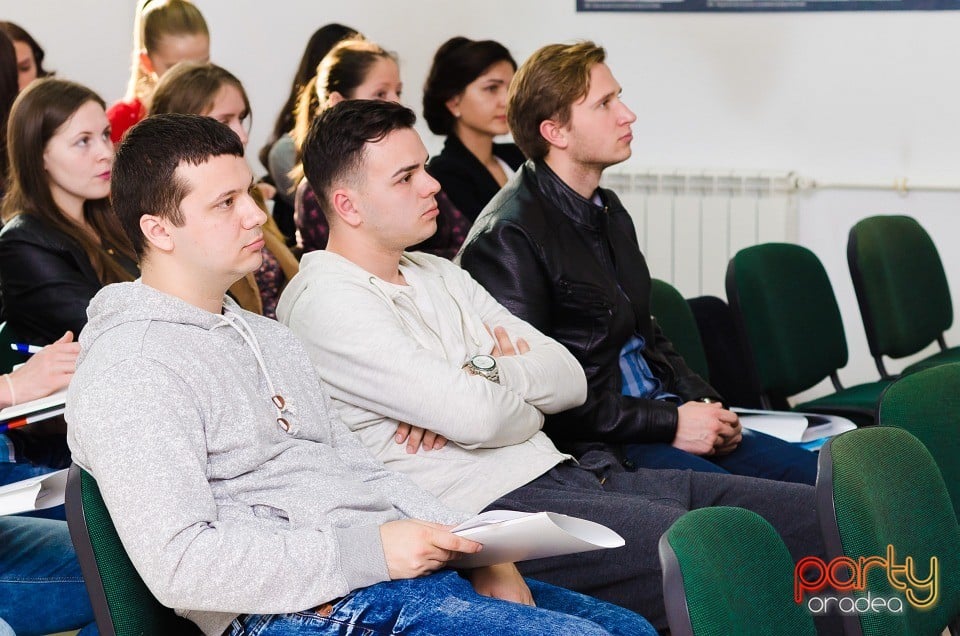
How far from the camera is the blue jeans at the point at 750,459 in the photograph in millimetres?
2449

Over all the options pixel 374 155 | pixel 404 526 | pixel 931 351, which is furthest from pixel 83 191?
pixel 931 351

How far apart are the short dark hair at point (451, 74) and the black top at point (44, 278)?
5.03ft

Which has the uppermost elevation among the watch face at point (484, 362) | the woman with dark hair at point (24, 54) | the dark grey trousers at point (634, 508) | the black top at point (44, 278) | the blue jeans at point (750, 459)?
the woman with dark hair at point (24, 54)

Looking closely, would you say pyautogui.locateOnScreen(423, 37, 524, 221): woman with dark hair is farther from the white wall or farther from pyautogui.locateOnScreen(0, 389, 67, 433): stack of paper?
pyautogui.locateOnScreen(0, 389, 67, 433): stack of paper

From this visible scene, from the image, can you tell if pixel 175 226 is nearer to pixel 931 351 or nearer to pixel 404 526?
pixel 404 526

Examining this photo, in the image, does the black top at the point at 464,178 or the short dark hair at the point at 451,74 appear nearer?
the black top at the point at 464,178

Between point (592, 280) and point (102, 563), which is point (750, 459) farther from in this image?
point (102, 563)

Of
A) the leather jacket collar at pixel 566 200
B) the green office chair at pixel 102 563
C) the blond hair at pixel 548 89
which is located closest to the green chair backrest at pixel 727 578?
the green office chair at pixel 102 563

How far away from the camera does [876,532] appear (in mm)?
1534

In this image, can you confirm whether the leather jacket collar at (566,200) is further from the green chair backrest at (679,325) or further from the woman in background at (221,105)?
the woman in background at (221,105)

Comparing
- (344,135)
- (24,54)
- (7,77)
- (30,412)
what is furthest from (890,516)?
(24,54)

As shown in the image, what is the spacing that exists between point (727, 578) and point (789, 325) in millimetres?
1971

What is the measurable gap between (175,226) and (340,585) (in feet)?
1.91

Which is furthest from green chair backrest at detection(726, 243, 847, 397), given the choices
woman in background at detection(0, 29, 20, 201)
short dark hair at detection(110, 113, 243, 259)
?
woman in background at detection(0, 29, 20, 201)
